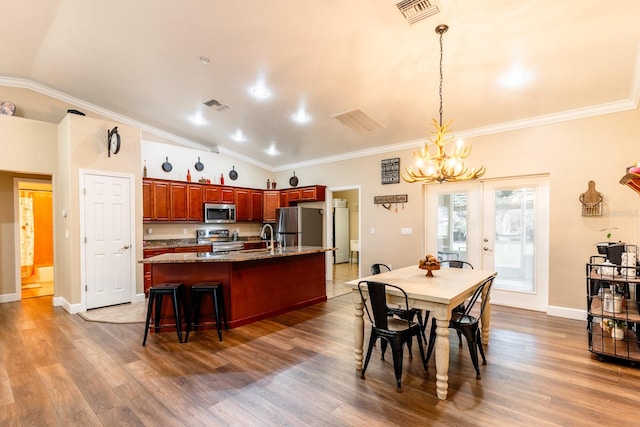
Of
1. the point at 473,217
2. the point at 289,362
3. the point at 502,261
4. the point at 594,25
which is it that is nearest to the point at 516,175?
the point at 473,217

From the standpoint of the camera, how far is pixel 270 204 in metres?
7.35

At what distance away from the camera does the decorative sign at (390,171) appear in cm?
555

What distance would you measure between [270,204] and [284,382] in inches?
204

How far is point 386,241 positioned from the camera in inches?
226

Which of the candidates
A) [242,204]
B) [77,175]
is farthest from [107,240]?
[242,204]

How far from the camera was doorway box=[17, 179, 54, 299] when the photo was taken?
588cm

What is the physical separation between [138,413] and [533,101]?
5.12 meters

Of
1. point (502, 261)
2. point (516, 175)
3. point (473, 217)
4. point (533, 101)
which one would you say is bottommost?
point (502, 261)

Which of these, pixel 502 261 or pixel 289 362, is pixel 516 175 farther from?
pixel 289 362

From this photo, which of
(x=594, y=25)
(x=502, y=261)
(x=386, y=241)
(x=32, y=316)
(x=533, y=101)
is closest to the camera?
(x=594, y=25)

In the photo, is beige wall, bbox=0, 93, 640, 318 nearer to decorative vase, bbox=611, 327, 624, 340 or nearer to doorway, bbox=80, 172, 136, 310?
doorway, bbox=80, 172, 136, 310

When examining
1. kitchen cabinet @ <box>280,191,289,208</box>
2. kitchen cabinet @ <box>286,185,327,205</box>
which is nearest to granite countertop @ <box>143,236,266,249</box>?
kitchen cabinet @ <box>280,191,289,208</box>

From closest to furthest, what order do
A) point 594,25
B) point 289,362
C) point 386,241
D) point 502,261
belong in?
point 594,25 < point 289,362 < point 502,261 < point 386,241

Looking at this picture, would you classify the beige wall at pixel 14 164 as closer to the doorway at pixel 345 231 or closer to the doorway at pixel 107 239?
the doorway at pixel 107 239
